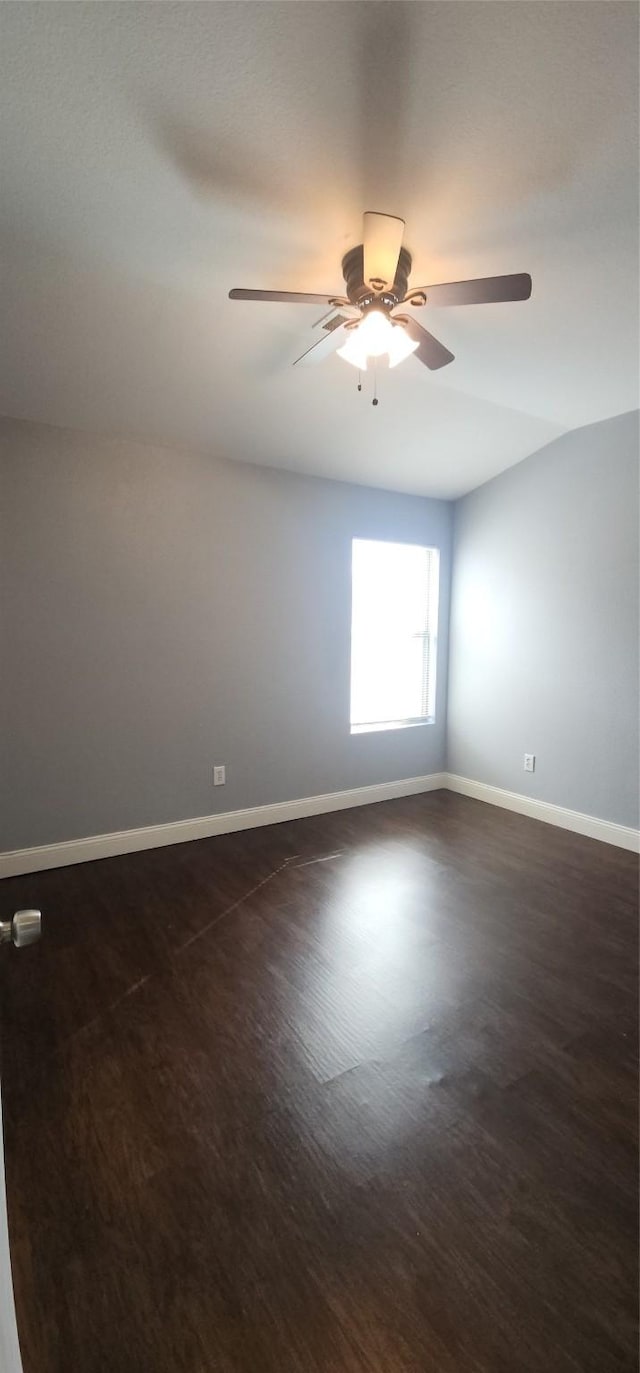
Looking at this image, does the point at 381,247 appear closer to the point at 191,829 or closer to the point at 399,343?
the point at 399,343

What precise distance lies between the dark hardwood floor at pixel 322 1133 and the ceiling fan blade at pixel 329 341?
229 cm

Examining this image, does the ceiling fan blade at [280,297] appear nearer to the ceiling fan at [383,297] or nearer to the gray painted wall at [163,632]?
the ceiling fan at [383,297]

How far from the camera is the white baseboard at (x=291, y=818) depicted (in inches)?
113

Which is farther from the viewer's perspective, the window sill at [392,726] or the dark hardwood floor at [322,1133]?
the window sill at [392,726]

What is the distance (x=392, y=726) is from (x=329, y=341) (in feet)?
9.40

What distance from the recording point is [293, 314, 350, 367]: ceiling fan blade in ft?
5.69

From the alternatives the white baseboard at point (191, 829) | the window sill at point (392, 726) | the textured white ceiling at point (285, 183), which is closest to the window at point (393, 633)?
the window sill at point (392, 726)

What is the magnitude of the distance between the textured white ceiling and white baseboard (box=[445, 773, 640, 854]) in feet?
8.35

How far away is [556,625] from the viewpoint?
358cm

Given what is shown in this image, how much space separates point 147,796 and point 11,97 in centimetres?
279

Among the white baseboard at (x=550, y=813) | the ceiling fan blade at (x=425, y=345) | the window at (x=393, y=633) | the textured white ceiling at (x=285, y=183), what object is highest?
the textured white ceiling at (x=285, y=183)

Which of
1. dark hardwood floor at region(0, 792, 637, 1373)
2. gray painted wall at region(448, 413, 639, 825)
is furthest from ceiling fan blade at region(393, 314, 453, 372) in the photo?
dark hardwood floor at region(0, 792, 637, 1373)

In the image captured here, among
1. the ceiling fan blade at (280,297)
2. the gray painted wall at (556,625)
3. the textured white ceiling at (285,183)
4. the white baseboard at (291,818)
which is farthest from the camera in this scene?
the gray painted wall at (556,625)

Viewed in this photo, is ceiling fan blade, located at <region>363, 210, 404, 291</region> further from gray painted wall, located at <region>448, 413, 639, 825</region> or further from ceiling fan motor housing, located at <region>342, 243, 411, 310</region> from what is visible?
gray painted wall, located at <region>448, 413, 639, 825</region>
